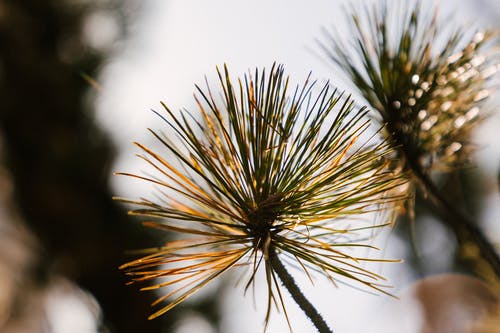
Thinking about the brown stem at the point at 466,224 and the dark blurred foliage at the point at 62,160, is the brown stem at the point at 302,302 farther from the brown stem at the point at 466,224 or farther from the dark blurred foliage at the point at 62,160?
the dark blurred foliage at the point at 62,160

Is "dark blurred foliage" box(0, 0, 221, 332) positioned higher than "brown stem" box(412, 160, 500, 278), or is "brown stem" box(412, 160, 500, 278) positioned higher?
"dark blurred foliage" box(0, 0, 221, 332)

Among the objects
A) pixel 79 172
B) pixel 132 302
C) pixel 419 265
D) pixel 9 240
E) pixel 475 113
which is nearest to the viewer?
pixel 475 113

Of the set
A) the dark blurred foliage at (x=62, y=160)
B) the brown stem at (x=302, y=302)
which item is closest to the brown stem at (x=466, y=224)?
the brown stem at (x=302, y=302)

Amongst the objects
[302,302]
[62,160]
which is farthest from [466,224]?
[62,160]

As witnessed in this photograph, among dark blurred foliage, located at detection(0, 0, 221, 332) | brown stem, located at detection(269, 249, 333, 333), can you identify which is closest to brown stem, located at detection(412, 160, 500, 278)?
brown stem, located at detection(269, 249, 333, 333)

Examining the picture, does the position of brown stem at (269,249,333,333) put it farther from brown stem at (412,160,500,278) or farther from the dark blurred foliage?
the dark blurred foliage

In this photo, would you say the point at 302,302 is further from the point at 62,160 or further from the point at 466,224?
the point at 62,160

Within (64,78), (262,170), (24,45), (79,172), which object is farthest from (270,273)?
(24,45)

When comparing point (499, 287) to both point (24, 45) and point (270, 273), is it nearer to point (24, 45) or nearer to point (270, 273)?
point (270, 273)
